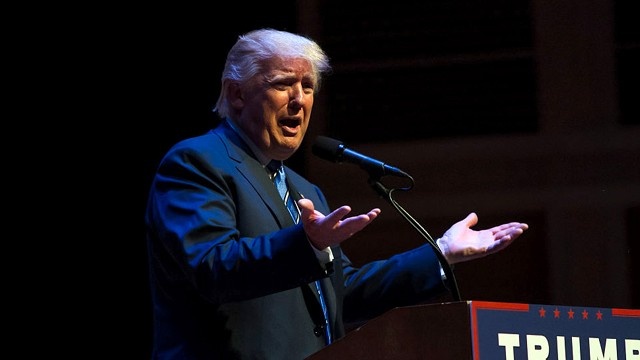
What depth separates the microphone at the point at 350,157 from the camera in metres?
2.54

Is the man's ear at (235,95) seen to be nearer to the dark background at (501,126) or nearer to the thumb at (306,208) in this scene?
the thumb at (306,208)

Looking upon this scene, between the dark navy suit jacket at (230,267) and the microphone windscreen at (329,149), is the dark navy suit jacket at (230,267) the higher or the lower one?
the lower one

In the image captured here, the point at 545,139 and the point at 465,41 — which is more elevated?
the point at 465,41

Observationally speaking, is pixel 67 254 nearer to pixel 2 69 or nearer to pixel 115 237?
pixel 115 237

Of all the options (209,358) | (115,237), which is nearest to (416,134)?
(115,237)

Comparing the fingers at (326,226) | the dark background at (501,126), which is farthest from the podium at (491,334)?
the dark background at (501,126)

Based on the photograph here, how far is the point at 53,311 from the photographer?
4250 millimetres

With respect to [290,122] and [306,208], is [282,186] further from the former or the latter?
[306,208]

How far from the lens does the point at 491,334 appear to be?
6.64 ft

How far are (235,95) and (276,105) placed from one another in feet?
0.45

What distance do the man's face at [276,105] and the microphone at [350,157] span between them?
0.97ft

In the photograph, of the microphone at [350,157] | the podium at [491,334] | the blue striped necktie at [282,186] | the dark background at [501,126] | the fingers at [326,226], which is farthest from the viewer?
the dark background at [501,126]

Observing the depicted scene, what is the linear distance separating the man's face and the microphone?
295 mm

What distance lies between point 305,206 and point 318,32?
3065mm
